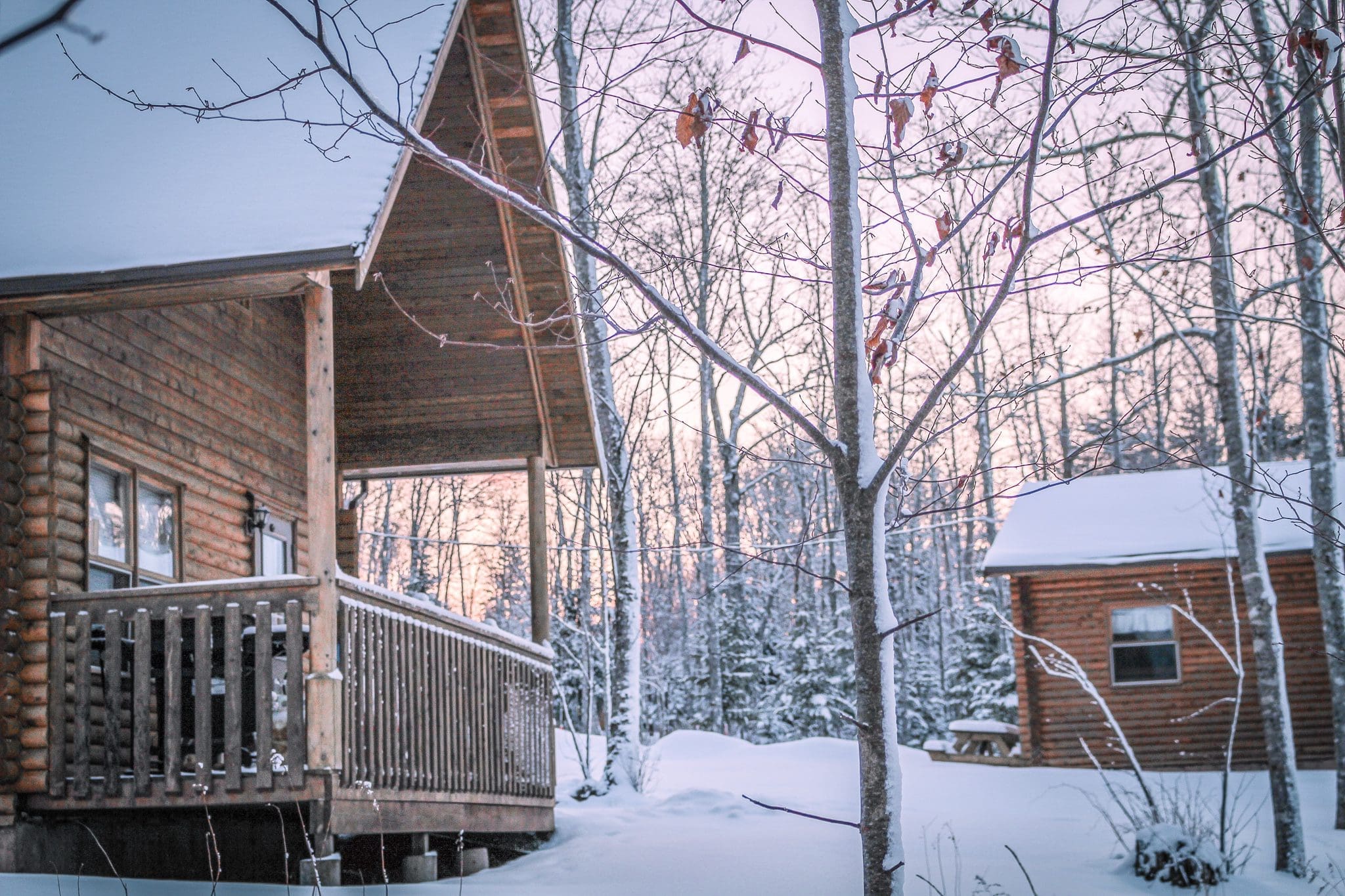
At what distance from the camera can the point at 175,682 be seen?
7.92 m

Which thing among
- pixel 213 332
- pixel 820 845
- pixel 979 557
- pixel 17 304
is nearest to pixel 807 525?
pixel 17 304

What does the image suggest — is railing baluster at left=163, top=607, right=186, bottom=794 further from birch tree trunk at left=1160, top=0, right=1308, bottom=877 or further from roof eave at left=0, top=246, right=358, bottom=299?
birch tree trunk at left=1160, top=0, right=1308, bottom=877

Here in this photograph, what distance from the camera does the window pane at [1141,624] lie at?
2038 cm

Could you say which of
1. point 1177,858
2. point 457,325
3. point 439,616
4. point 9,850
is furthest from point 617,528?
point 9,850

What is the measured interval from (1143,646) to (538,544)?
12.2 meters

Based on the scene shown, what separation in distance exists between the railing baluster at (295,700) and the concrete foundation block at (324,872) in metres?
0.44

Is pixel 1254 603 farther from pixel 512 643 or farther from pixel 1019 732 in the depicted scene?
pixel 1019 732

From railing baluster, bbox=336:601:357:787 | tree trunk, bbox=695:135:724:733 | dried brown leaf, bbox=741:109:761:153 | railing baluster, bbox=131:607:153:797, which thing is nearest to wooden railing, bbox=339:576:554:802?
railing baluster, bbox=336:601:357:787

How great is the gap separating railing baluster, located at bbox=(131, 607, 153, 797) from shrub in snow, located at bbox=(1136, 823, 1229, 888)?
7.76m

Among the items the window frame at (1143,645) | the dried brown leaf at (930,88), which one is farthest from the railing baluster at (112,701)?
the window frame at (1143,645)

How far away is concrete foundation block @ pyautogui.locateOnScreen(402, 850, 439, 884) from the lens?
9.22 metres

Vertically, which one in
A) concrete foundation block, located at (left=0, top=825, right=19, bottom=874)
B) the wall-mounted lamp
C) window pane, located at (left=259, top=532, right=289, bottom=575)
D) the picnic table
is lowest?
the picnic table

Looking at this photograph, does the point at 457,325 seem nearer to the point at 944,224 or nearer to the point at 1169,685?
the point at 944,224

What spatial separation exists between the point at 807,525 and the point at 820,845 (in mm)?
7036
